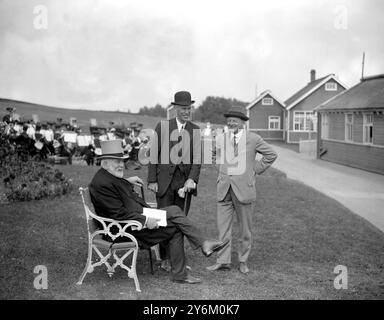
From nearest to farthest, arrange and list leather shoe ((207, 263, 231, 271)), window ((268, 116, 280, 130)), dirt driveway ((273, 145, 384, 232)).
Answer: leather shoe ((207, 263, 231, 271))
dirt driveway ((273, 145, 384, 232))
window ((268, 116, 280, 130))

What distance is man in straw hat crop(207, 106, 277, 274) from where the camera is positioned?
6.83m

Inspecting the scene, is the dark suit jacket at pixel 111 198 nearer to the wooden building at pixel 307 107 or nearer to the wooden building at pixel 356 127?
the wooden building at pixel 356 127

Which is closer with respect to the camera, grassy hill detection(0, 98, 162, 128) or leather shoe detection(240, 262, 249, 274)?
leather shoe detection(240, 262, 249, 274)

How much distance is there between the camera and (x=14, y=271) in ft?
21.4

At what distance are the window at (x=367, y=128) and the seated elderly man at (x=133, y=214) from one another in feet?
58.2

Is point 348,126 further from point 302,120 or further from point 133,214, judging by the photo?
point 302,120

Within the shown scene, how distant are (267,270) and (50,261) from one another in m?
2.76

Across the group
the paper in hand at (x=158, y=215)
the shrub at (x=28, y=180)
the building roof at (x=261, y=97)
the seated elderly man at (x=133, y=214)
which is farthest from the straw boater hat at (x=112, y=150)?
the building roof at (x=261, y=97)

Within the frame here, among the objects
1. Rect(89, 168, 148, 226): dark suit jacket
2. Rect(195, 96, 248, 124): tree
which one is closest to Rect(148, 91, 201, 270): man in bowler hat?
Rect(89, 168, 148, 226): dark suit jacket

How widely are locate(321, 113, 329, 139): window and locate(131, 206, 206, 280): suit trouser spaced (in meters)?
23.4

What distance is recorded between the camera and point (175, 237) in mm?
6359

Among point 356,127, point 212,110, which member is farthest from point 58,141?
point 212,110

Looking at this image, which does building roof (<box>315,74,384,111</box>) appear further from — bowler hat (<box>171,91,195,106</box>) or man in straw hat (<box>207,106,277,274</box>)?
bowler hat (<box>171,91,195,106</box>)
